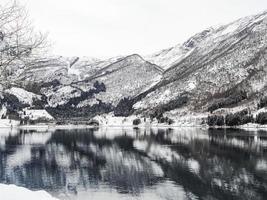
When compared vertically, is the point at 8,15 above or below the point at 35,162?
above

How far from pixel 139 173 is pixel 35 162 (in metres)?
33.9

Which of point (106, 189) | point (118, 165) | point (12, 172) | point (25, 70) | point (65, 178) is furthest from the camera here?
point (118, 165)

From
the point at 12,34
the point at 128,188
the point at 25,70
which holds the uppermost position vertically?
the point at 12,34

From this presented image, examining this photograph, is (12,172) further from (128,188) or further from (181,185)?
(181,185)

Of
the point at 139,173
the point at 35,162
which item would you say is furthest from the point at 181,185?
the point at 35,162

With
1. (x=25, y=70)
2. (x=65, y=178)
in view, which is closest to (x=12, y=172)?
(x=65, y=178)

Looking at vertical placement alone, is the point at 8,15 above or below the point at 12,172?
above

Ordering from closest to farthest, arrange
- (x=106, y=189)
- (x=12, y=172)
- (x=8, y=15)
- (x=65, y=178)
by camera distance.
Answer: (x=8, y=15), (x=106, y=189), (x=65, y=178), (x=12, y=172)

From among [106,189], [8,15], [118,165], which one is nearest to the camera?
[8,15]

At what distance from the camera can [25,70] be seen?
96.8ft

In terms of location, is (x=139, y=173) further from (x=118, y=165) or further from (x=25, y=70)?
(x=25, y=70)

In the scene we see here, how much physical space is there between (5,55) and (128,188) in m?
51.2

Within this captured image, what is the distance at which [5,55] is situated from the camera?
90.6ft

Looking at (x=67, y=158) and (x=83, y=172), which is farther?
(x=67, y=158)
